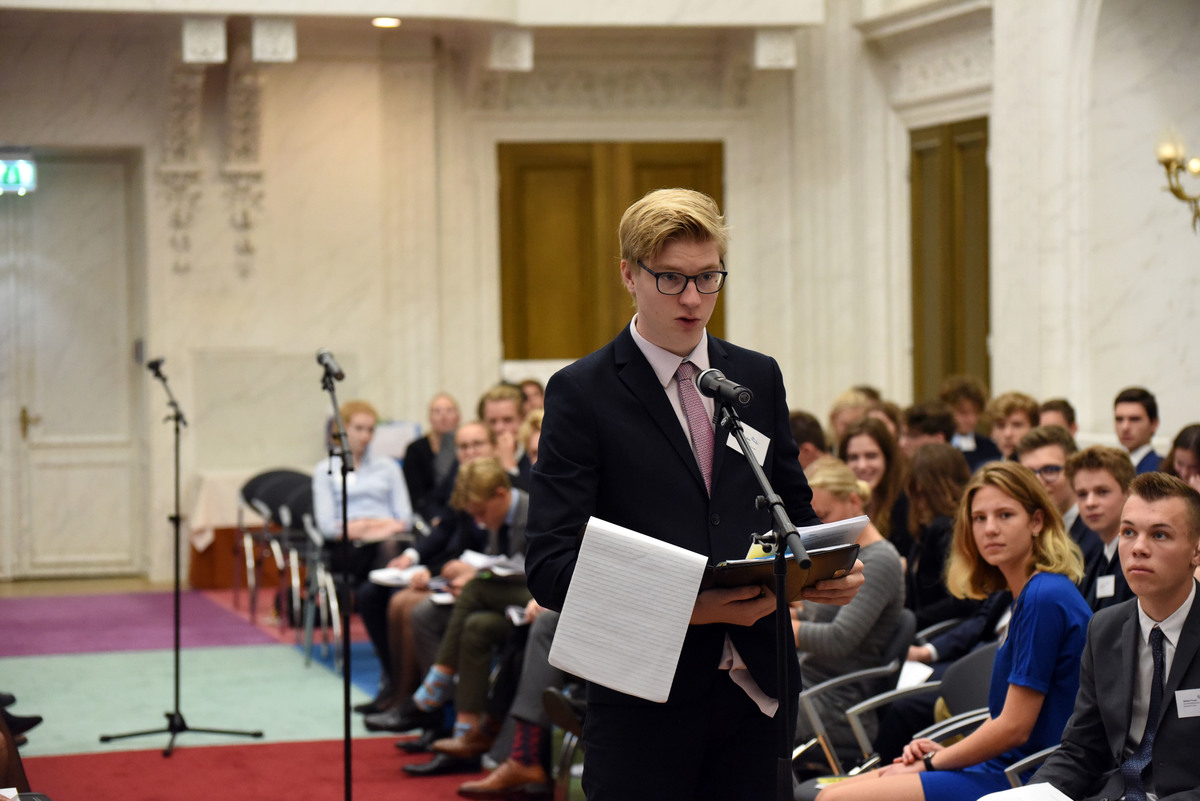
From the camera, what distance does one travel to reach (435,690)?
19.3 ft

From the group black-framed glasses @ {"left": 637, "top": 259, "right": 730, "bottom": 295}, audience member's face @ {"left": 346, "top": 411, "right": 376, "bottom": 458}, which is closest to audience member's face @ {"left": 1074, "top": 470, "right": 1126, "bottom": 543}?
black-framed glasses @ {"left": 637, "top": 259, "right": 730, "bottom": 295}

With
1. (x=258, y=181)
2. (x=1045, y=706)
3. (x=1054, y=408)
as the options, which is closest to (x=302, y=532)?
(x=258, y=181)

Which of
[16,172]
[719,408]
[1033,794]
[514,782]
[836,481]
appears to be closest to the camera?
[719,408]

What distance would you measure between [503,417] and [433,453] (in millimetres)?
1167

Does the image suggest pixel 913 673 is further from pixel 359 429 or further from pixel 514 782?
pixel 359 429

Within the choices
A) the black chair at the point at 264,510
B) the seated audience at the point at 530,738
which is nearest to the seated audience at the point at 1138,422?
the seated audience at the point at 530,738

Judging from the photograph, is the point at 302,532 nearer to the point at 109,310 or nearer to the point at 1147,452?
the point at 109,310

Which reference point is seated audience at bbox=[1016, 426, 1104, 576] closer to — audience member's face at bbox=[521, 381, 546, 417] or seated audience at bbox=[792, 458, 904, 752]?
seated audience at bbox=[792, 458, 904, 752]

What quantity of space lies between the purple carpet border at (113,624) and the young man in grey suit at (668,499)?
20.7 feet

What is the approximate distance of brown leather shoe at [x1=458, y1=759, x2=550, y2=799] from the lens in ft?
16.8

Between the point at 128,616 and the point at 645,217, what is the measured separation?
25.3 ft

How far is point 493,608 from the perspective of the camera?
18.9 feet

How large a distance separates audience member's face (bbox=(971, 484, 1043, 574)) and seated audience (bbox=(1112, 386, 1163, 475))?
297 cm

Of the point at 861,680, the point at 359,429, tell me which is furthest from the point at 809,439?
the point at 359,429
